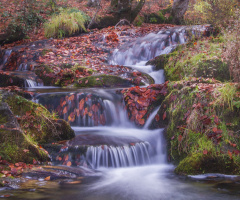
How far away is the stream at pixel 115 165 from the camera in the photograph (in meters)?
3.21

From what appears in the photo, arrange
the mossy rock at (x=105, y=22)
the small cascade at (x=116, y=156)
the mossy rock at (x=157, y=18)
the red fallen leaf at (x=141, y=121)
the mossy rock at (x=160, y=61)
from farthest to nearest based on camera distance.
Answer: the mossy rock at (x=157, y=18) → the mossy rock at (x=105, y=22) → the mossy rock at (x=160, y=61) → the red fallen leaf at (x=141, y=121) → the small cascade at (x=116, y=156)

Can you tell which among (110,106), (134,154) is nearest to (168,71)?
(110,106)

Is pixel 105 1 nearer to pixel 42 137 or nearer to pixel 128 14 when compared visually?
pixel 128 14

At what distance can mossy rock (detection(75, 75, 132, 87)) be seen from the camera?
7.95 m

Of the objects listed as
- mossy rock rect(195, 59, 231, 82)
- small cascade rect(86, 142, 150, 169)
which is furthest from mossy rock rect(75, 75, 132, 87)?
small cascade rect(86, 142, 150, 169)

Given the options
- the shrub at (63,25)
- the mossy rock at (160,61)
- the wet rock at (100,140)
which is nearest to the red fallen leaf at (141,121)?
the wet rock at (100,140)

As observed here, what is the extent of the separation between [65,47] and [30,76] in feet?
11.1

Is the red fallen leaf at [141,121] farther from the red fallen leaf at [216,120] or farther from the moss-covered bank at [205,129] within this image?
the red fallen leaf at [216,120]

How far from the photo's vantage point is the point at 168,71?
813cm

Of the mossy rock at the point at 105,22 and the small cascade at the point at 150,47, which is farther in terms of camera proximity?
the mossy rock at the point at 105,22

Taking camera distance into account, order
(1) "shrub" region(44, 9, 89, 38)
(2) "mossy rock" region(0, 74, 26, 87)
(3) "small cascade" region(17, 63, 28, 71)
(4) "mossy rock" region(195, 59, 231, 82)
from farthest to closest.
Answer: (1) "shrub" region(44, 9, 89, 38)
(3) "small cascade" region(17, 63, 28, 71)
(2) "mossy rock" region(0, 74, 26, 87)
(4) "mossy rock" region(195, 59, 231, 82)

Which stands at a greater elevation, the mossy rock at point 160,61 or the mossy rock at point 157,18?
the mossy rock at point 157,18

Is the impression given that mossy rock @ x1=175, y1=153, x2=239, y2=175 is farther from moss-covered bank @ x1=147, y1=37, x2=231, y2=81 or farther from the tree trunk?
the tree trunk

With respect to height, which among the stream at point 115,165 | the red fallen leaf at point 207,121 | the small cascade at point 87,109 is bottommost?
the stream at point 115,165
